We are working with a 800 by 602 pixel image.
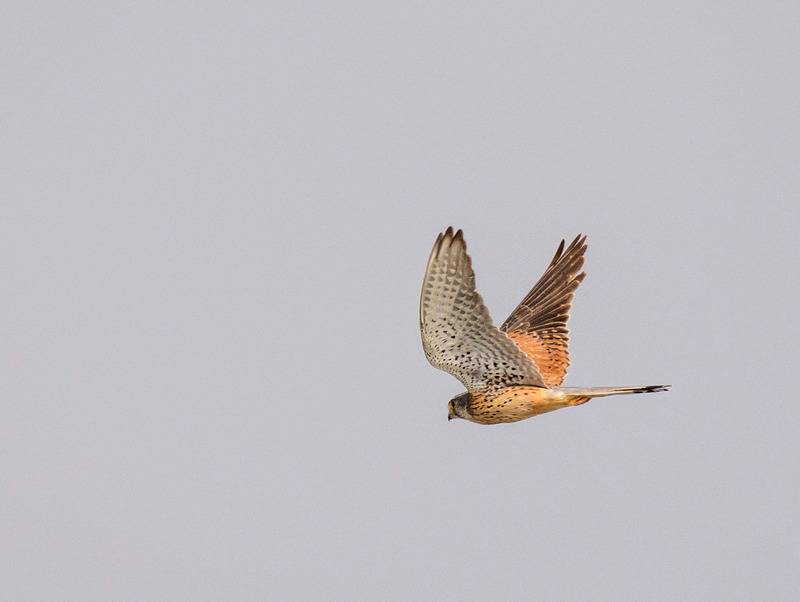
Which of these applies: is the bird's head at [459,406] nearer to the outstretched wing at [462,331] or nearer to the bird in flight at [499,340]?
the bird in flight at [499,340]

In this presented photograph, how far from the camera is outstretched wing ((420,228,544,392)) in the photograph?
11312 mm

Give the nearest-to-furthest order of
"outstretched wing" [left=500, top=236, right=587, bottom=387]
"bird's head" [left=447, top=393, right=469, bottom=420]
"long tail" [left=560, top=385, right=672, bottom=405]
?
"long tail" [left=560, top=385, right=672, bottom=405]
"bird's head" [left=447, top=393, right=469, bottom=420]
"outstretched wing" [left=500, top=236, right=587, bottom=387]

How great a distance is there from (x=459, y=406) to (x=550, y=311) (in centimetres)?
206

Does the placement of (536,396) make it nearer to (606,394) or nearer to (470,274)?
(606,394)

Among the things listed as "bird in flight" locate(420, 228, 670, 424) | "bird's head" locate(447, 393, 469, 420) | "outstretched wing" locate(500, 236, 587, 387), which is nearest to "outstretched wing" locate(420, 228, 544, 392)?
"bird in flight" locate(420, 228, 670, 424)

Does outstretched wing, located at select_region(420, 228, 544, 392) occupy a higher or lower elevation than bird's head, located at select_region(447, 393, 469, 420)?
higher

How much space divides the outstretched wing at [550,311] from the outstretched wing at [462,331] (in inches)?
71.1

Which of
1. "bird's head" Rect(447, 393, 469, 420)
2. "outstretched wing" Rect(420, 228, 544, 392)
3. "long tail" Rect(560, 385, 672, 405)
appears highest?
"outstretched wing" Rect(420, 228, 544, 392)

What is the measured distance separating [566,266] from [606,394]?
9.77 feet

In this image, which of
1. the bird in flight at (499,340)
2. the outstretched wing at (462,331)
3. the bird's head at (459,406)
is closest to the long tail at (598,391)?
the bird in flight at (499,340)

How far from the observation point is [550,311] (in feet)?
48.4

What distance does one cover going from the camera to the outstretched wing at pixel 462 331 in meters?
11.3

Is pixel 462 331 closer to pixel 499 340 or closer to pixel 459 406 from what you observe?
pixel 499 340

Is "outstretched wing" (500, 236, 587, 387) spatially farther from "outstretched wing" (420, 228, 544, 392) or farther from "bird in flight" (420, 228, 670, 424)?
"outstretched wing" (420, 228, 544, 392)
